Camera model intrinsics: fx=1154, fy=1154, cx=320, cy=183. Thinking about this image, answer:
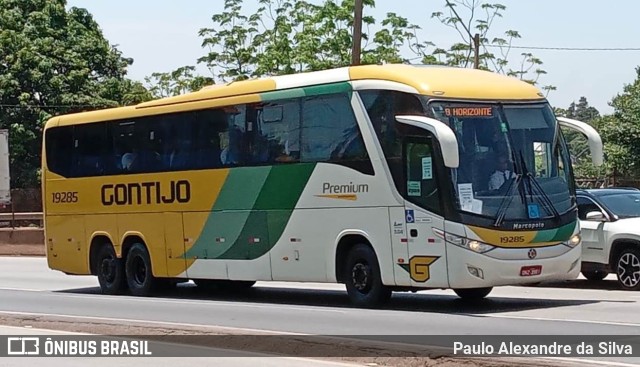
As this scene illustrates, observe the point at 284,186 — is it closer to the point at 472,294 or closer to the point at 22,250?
the point at 472,294

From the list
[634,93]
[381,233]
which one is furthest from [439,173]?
[634,93]

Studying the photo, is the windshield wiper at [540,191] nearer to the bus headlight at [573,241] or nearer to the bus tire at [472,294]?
the bus headlight at [573,241]

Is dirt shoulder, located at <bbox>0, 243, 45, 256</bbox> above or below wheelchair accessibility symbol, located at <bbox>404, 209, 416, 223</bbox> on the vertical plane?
below

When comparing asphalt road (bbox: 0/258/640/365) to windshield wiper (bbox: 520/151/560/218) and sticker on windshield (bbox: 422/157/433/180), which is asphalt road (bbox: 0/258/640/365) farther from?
sticker on windshield (bbox: 422/157/433/180)

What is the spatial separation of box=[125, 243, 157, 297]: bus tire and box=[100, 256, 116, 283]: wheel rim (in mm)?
434

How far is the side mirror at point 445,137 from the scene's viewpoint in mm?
15391

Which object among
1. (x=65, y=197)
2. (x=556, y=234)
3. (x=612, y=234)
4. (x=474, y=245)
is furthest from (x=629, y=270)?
(x=65, y=197)

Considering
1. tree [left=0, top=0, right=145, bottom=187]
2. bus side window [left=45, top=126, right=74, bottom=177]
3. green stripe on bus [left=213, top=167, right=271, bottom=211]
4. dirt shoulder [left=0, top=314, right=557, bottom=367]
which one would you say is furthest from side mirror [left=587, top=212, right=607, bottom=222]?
tree [left=0, top=0, right=145, bottom=187]

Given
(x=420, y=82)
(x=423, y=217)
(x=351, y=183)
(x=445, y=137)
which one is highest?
(x=420, y=82)

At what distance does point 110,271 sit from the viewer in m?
22.8

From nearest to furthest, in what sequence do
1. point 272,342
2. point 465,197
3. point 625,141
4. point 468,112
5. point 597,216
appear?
point 272,342 < point 465,197 < point 468,112 < point 597,216 < point 625,141

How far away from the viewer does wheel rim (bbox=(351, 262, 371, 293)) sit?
17.4 m

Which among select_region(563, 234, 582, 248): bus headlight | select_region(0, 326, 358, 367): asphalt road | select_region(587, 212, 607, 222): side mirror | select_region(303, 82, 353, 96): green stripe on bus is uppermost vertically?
select_region(303, 82, 353, 96): green stripe on bus

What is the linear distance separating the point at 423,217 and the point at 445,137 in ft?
4.63
